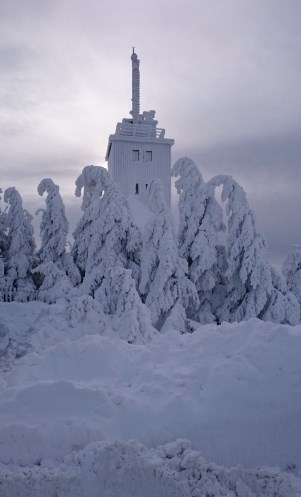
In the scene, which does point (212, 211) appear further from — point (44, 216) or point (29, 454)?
point (29, 454)

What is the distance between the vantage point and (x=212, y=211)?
2144 cm

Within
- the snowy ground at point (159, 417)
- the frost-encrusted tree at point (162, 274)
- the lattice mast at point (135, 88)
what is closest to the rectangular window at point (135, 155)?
the lattice mast at point (135, 88)

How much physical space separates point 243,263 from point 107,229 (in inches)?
246

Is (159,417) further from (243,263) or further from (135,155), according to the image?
(135,155)

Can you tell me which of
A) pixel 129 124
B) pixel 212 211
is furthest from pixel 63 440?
pixel 129 124

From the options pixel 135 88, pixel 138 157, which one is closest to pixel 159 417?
pixel 138 157

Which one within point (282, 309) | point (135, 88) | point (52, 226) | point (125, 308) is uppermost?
point (135, 88)

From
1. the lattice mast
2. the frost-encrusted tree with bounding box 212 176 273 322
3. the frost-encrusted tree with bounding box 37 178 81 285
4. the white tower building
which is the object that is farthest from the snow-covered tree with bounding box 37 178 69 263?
the lattice mast

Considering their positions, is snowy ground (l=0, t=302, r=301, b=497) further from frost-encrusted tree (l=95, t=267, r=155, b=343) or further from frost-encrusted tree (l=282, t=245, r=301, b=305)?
frost-encrusted tree (l=282, t=245, r=301, b=305)

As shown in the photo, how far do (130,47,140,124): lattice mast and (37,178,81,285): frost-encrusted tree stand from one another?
17.9m

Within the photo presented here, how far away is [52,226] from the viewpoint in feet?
78.3

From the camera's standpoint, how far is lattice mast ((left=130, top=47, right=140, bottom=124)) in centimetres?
3962

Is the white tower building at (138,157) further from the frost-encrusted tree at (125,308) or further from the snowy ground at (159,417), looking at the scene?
the snowy ground at (159,417)

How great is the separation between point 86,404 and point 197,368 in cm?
214
